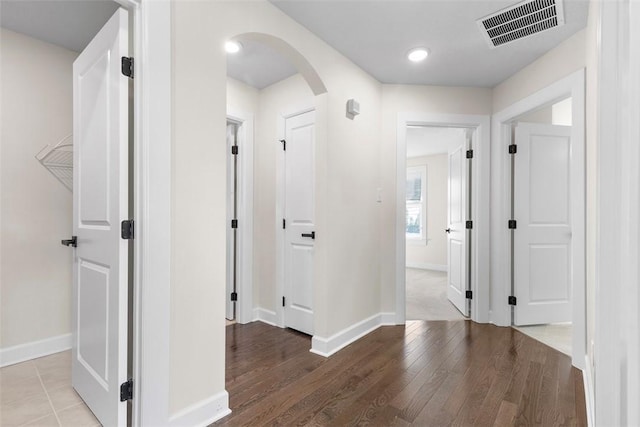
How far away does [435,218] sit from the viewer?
22.4ft

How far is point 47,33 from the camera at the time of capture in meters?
2.45

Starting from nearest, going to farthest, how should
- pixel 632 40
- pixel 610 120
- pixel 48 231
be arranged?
pixel 632 40 < pixel 610 120 < pixel 48 231

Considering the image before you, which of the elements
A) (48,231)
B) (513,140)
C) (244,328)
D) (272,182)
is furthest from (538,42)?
(48,231)

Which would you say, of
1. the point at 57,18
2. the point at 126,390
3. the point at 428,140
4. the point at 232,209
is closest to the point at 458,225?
the point at 428,140

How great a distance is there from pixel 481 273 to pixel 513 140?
1.33 metres

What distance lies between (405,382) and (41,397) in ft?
7.12

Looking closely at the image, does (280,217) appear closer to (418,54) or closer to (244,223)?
(244,223)

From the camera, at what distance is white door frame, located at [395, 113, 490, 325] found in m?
3.26

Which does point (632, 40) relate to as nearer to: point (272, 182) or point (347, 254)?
point (347, 254)

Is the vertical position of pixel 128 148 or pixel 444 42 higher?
pixel 444 42

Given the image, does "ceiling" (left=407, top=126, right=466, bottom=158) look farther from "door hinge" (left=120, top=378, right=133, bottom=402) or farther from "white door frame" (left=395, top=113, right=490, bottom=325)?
"door hinge" (left=120, top=378, right=133, bottom=402)

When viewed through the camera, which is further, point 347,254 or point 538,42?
point 347,254

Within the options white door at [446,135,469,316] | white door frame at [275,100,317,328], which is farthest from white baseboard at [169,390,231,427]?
white door at [446,135,469,316]

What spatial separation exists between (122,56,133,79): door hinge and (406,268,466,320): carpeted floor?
320 cm
